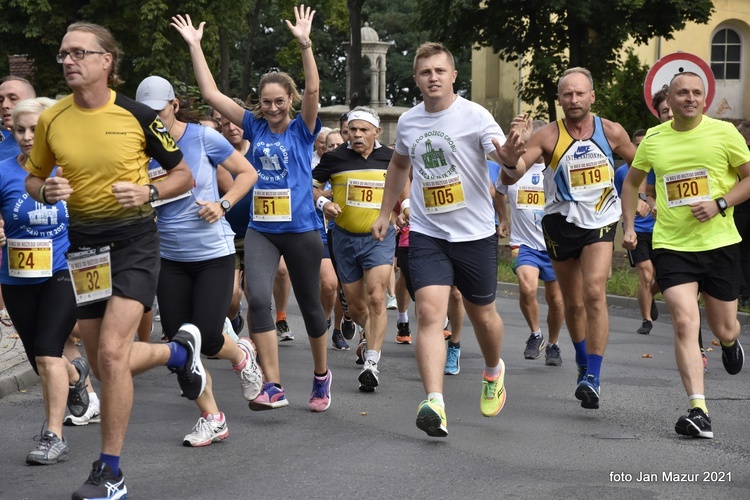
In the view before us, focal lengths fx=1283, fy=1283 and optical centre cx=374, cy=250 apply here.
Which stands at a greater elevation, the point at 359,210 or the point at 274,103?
the point at 274,103

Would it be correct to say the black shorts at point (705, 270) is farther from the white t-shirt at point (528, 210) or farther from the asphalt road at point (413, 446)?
the white t-shirt at point (528, 210)

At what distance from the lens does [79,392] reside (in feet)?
24.5

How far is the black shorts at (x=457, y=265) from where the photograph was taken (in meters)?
7.24

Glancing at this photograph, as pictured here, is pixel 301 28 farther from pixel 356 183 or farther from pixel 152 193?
pixel 356 183

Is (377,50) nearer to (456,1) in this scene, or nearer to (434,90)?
(456,1)

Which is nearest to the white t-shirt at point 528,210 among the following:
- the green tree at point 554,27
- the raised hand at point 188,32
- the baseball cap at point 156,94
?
the raised hand at point 188,32

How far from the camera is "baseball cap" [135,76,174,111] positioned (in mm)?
7122

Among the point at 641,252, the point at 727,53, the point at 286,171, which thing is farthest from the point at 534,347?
the point at 727,53

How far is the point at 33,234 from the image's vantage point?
6.96 metres

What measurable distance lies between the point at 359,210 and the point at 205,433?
3.37 m

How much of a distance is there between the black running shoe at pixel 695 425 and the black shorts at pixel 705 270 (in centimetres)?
83

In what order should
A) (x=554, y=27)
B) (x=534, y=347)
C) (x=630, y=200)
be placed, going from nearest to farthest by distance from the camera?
(x=630, y=200)
(x=534, y=347)
(x=554, y=27)

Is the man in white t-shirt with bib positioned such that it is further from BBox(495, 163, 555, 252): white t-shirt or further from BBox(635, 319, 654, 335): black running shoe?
BBox(635, 319, 654, 335): black running shoe

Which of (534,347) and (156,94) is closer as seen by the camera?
(156,94)
